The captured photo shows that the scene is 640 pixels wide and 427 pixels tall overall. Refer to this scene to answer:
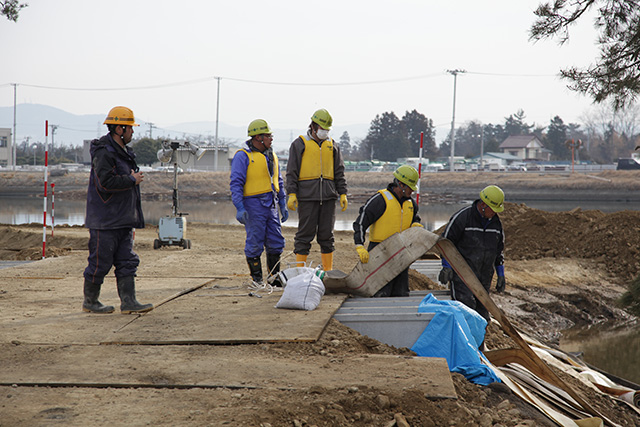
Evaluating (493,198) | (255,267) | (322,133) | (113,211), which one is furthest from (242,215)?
(493,198)

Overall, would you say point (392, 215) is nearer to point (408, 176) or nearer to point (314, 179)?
point (408, 176)

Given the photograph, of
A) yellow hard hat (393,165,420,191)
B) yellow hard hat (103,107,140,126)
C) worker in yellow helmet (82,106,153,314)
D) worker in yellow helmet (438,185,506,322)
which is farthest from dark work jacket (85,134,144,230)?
worker in yellow helmet (438,185,506,322)

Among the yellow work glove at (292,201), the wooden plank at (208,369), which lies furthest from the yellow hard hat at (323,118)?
the wooden plank at (208,369)

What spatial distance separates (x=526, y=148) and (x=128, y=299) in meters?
94.0

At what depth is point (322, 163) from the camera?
6934 millimetres

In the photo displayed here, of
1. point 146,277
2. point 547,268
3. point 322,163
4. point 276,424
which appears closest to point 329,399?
point 276,424

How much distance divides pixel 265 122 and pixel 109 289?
2494 mm

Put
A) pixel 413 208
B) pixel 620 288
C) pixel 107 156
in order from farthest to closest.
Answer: pixel 620 288 < pixel 413 208 < pixel 107 156

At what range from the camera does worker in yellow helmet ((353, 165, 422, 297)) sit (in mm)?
6059

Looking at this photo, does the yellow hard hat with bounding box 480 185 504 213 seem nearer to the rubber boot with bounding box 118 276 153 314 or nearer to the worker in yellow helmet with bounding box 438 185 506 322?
the worker in yellow helmet with bounding box 438 185 506 322

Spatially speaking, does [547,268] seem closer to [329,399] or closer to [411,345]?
[411,345]

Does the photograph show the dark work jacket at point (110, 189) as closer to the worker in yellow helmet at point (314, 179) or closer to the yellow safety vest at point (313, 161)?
the worker in yellow helmet at point (314, 179)

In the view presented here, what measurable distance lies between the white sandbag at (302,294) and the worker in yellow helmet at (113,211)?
3.87 ft

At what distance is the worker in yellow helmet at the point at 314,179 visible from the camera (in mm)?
6848
